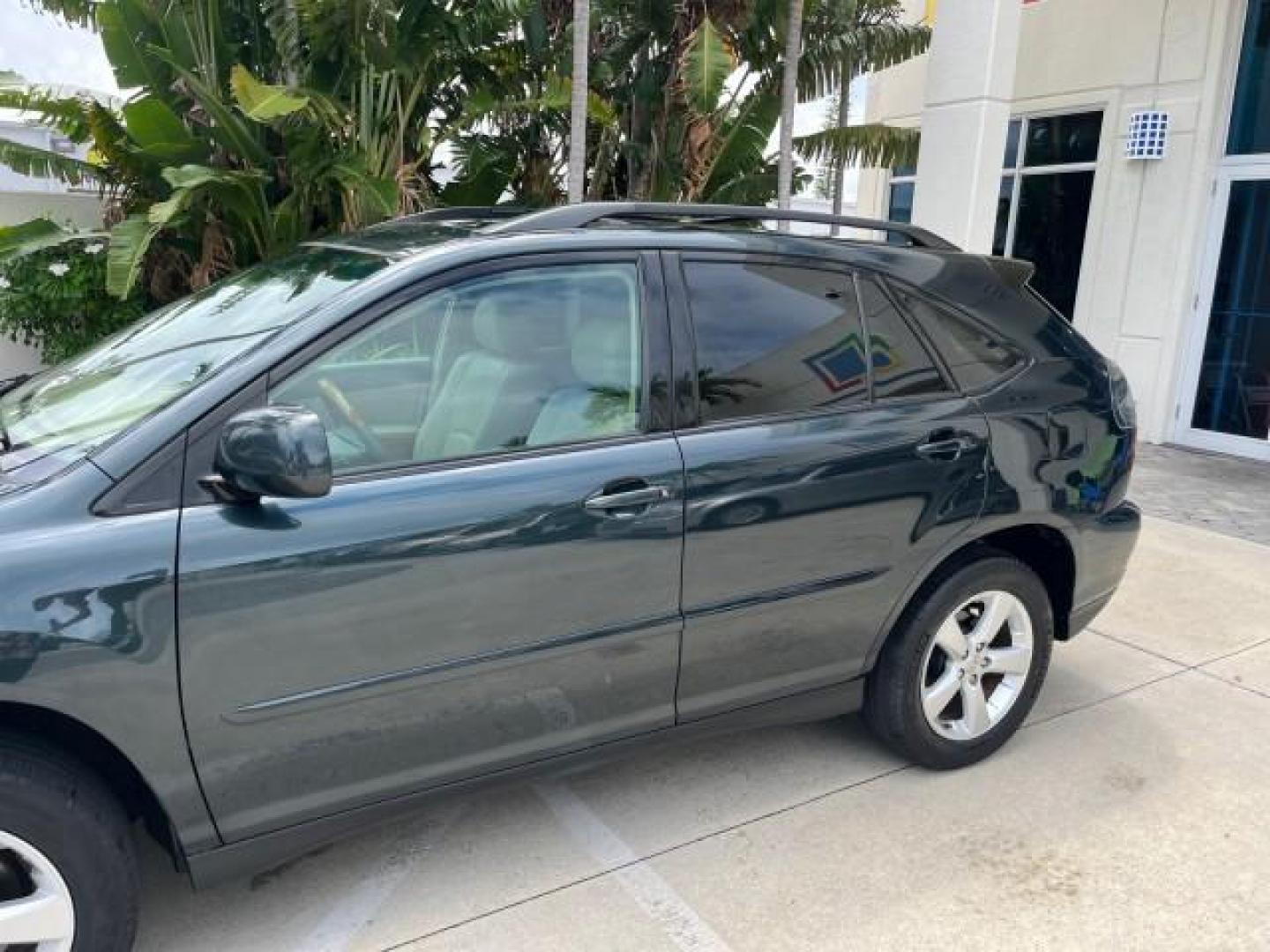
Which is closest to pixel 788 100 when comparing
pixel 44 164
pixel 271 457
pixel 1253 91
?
pixel 1253 91

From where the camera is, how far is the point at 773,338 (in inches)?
117

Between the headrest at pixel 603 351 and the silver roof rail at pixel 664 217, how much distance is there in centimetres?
28

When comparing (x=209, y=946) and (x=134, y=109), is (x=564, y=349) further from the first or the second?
(x=134, y=109)

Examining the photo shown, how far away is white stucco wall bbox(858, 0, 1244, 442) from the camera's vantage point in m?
8.77

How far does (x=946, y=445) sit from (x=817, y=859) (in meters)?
1.28

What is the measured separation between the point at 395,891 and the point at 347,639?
0.89 m

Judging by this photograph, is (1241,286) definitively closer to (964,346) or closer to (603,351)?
(964,346)

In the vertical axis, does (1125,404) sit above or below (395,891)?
above

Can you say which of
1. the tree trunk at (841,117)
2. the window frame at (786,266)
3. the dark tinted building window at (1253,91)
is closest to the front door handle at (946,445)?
the window frame at (786,266)

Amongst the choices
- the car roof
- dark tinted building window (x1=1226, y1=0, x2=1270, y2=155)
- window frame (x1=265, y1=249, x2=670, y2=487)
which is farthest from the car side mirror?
dark tinted building window (x1=1226, y1=0, x2=1270, y2=155)

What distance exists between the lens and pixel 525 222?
9.12 feet

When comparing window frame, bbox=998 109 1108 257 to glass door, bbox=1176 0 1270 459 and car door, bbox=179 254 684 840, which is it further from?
car door, bbox=179 254 684 840

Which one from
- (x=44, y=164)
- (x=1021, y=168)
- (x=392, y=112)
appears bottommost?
(x=44, y=164)

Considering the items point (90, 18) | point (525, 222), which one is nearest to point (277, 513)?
point (525, 222)
